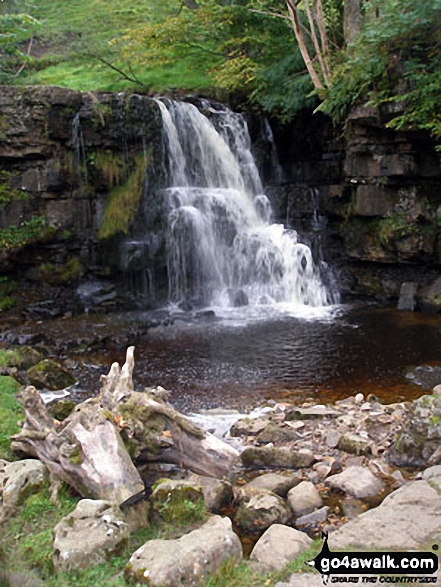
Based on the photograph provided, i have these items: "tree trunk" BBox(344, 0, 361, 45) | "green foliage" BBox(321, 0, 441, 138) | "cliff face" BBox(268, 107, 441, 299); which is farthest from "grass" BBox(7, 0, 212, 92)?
"green foliage" BBox(321, 0, 441, 138)

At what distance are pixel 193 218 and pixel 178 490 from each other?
11.4 m

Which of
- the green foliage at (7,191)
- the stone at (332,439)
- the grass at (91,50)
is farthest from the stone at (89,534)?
the grass at (91,50)

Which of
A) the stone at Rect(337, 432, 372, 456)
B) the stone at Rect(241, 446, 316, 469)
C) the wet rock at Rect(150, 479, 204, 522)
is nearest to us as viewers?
the wet rock at Rect(150, 479, 204, 522)

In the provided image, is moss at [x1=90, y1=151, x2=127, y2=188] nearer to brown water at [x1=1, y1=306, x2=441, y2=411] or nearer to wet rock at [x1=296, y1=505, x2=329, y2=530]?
brown water at [x1=1, y1=306, x2=441, y2=411]

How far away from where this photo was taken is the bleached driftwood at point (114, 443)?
4.91 m

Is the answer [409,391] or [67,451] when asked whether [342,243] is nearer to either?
[409,391]

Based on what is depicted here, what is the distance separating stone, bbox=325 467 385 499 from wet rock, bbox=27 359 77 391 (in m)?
5.03

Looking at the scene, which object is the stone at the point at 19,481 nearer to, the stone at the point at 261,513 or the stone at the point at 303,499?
the stone at the point at 261,513

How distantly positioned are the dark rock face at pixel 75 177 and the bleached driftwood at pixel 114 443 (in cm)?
968

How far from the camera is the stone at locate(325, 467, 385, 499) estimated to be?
5441mm

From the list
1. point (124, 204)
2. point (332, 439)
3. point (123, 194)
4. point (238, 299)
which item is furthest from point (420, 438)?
point (123, 194)

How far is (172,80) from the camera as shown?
19.8 meters

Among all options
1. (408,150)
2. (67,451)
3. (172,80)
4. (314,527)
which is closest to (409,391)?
(314,527)

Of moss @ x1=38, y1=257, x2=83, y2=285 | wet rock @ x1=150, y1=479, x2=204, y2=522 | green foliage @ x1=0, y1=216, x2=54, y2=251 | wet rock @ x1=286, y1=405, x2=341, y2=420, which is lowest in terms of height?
wet rock @ x1=286, y1=405, x2=341, y2=420
